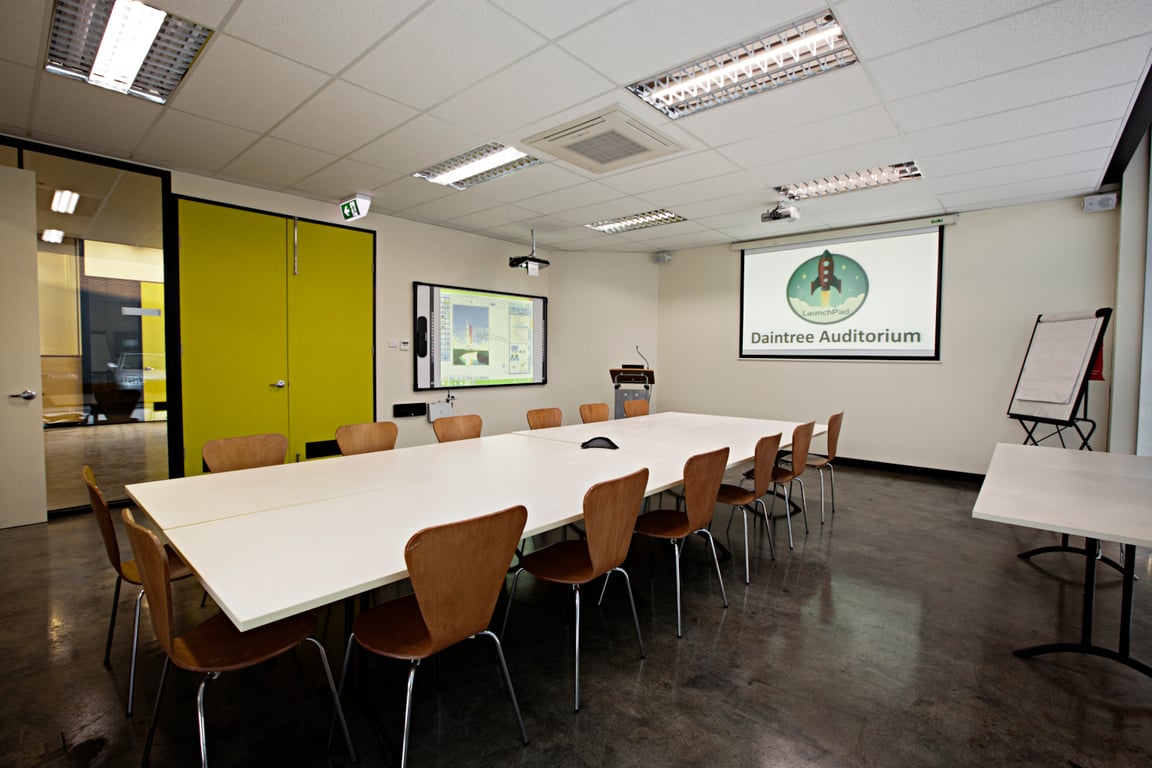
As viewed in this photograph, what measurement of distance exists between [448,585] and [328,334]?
4459 millimetres

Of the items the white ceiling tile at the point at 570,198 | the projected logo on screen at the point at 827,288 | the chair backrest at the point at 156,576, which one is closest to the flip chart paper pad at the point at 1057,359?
the projected logo on screen at the point at 827,288

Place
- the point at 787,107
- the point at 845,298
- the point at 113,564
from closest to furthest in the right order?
the point at 113,564 < the point at 787,107 < the point at 845,298

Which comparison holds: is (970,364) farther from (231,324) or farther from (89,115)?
(89,115)

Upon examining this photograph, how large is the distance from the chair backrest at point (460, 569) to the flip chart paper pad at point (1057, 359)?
4982 mm

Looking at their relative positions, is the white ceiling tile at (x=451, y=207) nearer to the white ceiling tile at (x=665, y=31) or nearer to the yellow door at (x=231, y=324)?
the yellow door at (x=231, y=324)

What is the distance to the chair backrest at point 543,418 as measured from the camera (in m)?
4.70

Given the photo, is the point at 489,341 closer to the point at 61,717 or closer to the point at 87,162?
the point at 87,162

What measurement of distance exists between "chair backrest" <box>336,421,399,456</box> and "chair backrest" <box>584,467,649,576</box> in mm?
1989

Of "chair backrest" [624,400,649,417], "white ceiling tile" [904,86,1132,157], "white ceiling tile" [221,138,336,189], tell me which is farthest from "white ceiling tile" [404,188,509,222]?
"white ceiling tile" [904,86,1132,157]

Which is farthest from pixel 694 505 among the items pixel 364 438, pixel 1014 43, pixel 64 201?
pixel 64 201

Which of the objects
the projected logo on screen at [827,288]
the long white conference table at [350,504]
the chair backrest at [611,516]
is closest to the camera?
the long white conference table at [350,504]

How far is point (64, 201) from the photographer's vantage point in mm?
4395

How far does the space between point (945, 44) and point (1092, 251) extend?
13.1ft

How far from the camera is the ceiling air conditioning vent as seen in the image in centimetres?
344
